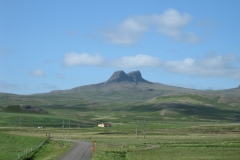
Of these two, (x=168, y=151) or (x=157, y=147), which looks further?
(x=157, y=147)

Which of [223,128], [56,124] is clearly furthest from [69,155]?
[56,124]

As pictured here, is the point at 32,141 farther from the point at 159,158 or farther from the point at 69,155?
the point at 159,158

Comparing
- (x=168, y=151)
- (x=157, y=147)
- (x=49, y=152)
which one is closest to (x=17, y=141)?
(x=49, y=152)

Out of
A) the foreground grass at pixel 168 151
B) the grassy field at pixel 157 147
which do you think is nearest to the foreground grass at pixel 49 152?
the grassy field at pixel 157 147

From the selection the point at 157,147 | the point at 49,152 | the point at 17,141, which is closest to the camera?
the point at 49,152

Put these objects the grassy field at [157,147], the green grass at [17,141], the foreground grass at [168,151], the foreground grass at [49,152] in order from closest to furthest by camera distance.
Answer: the foreground grass at [168,151]
the grassy field at [157,147]
the foreground grass at [49,152]
the green grass at [17,141]

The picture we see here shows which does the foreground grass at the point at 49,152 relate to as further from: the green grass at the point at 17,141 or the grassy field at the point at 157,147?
the green grass at the point at 17,141

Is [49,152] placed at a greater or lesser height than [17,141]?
lesser

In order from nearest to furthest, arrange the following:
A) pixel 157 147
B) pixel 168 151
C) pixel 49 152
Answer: pixel 168 151 < pixel 49 152 < pixel 157 147

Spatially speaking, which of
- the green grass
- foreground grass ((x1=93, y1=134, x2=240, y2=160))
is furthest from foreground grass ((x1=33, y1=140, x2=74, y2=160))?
foreground grass ((x1=93, y1=134, x2=240, y2=160))

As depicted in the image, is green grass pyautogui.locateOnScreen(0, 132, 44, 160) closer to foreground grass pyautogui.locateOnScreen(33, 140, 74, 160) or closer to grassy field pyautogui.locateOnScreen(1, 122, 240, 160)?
grassy field pyautogui.locateOnScreen(1, 122, 240, 160)

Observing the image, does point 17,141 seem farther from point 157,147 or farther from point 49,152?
point 157,147

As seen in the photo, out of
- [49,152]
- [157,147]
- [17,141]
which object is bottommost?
[49,152]

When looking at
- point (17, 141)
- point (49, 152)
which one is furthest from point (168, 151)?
point (17, 141)
